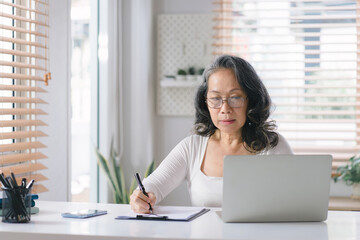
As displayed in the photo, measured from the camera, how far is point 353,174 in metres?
3.55

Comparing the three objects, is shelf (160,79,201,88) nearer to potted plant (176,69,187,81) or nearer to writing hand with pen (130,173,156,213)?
potted plant (176,69,187,81)

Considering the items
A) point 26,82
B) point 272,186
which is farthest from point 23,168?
point 272,186

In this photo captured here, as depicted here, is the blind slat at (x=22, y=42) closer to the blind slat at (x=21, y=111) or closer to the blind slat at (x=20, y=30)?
the blind slat at (x=20, y=30)

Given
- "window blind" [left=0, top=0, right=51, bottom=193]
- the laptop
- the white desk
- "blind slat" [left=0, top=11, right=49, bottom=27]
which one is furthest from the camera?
"window blind" [left=0, top=0, right=51, bottom=193]

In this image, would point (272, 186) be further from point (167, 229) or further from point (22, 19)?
point (22, 19)

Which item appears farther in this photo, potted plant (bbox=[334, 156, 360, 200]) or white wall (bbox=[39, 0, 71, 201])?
potted plant (bbox=[334, 156, 360, 200])

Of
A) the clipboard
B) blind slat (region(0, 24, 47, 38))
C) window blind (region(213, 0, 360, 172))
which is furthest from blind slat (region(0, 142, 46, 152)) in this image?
window blind (region(213, 0, 360, 172))

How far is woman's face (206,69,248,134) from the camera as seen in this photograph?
2.36 meters

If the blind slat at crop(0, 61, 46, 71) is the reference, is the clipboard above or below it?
below

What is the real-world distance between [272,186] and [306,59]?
2259 mm

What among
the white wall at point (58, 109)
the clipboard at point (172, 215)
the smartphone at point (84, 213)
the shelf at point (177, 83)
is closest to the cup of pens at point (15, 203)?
the smartphone at point (84, 213)

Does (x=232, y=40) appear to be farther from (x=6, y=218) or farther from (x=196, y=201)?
(x=6, y=218)

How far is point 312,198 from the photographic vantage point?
1.80 metres

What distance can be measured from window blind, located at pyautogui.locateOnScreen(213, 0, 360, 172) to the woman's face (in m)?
1.50
